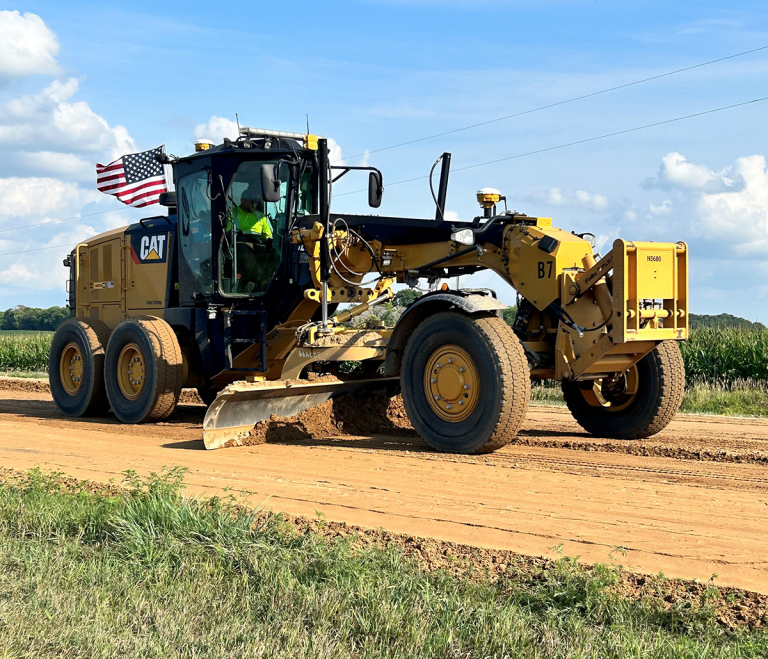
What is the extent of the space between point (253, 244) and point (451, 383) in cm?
400

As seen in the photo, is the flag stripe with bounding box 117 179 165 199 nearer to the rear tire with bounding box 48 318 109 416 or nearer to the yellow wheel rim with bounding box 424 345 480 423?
the rear tire with bounding box 48 318 109 416

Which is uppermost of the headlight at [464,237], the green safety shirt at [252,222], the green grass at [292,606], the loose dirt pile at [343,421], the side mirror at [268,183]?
the side mirror at [268,183]

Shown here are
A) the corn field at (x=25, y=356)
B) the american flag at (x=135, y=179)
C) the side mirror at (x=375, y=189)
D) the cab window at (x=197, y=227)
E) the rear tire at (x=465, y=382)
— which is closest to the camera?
the rear tire at (x=465, y=382)

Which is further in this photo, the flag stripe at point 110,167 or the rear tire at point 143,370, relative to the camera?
the flag stripe at point 110,167

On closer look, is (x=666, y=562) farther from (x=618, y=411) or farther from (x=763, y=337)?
(x=763, y=337)

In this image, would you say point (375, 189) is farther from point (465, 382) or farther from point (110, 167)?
point (110, 167)

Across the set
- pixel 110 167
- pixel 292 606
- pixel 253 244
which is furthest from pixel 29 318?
pixel 292 606

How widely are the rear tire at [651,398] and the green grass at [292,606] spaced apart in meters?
4.81

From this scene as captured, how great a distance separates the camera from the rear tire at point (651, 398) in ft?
29.9

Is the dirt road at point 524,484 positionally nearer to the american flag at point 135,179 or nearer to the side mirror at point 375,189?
the side mirror at point 375,189

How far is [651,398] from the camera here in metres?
9.16

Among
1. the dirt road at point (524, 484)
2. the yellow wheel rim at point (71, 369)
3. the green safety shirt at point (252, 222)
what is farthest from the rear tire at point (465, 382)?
the yellow wheel rim at point (71, 369)

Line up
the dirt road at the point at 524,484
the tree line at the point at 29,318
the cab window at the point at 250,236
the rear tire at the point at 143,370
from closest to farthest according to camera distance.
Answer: the dirt road at the point at 524,484 < the cab window at the point at 250,236 < the rear tire at the point at 143,370 < the tree line at the point at 29,318

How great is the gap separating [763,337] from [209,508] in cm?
1603
